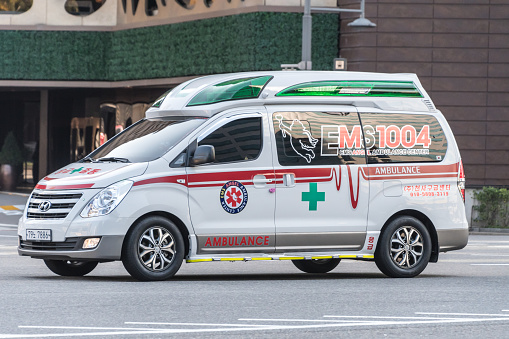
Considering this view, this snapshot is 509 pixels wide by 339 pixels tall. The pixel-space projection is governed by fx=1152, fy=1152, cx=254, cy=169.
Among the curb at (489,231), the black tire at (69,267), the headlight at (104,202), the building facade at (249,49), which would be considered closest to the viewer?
the headlight at (104,202)

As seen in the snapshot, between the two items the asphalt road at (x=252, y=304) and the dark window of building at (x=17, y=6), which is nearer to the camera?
the asphalt road at (x=252, y=304)

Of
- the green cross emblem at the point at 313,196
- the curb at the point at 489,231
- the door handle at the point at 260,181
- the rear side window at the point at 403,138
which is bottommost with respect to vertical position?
the curb at the point at 489,231

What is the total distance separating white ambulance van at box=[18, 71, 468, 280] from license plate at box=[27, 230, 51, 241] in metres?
0.02

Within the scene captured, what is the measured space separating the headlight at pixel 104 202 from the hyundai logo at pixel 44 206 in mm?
405

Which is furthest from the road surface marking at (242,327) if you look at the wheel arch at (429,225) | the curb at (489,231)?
the curb at (489,231)

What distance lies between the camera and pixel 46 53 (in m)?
34.4

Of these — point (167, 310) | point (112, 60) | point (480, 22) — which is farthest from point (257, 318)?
point (112, 60)

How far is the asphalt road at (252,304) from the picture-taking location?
335 inches

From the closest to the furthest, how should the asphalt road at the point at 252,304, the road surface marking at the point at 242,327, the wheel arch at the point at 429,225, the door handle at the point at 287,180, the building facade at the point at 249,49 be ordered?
the road surface marking at the point at 242,327 → the asphalt road at the point at 252,304 → the door handle at the point at 287,180 → the wheel arch at the point at 429,225 → the building facade at the point at 249,49

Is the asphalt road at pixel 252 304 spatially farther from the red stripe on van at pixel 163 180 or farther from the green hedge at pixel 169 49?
the green hedge at pixel 169 49

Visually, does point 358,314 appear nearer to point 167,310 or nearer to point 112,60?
point 167,310

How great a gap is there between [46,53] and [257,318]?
86.9ft

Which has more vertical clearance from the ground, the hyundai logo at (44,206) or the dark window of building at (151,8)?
the dark window of building at (151,8)

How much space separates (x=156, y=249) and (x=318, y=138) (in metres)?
2.25
